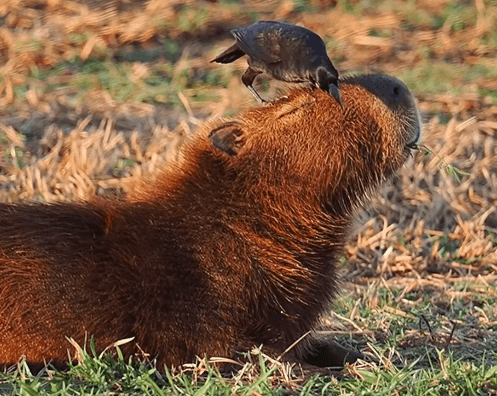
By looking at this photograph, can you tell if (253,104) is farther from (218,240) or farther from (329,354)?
(329,354)

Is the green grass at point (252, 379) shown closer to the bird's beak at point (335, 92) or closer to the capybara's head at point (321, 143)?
the capybara's head at point (321, 143)

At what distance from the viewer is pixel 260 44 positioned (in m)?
3.77

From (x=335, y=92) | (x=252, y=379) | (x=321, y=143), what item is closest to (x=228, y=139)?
(x=321, y=143)

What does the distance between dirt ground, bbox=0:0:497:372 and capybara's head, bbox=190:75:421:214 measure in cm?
44

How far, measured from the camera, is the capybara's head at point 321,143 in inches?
151

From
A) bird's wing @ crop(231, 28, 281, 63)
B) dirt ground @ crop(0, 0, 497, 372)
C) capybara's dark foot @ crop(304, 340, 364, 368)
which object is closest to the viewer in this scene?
bird's wing @ crop(231, 28, 281, 63)

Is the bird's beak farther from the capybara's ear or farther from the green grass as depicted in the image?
the green grass

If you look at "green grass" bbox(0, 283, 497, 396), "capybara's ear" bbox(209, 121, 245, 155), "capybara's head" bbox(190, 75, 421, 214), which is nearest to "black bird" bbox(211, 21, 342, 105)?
→ "capybara's head" bbox(190, 75, 421, 214)

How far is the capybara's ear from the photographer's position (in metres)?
3.91

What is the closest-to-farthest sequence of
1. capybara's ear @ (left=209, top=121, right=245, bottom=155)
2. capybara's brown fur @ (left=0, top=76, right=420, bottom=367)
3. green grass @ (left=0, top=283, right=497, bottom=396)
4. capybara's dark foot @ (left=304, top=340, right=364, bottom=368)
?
green grass @ (left=0, top=283, right=497, bottom=396) → capybara's brown fur @ (left=0, top=76, right=420, bottom=367) → capybara's ear @ (left=209, top=121, right=245, bottom=155) → capybara's dark foot @ (left=304, top=340, right=364, bottom=368)

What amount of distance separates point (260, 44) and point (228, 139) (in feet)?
1.26

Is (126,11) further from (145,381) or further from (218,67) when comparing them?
(145,381)

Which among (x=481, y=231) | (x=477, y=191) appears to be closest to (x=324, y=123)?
(x=481, y=231)

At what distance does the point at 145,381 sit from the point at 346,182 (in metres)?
1.07
